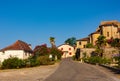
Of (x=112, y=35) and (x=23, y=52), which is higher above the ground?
(x=112, y=35)

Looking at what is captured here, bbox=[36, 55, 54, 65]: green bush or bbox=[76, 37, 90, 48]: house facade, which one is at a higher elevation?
bbox=[76, 37, 90, 48]: house facade

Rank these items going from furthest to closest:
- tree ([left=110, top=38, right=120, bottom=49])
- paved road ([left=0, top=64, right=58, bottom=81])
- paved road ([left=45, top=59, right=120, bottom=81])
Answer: tree ([left=110, top=38, right=120, bottom=49]) → paved road ([left=0, top=64, right=58, bottom=81]) → paved road ([left=45, top=59, right=120, bottom=81])

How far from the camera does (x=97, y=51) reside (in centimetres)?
7556

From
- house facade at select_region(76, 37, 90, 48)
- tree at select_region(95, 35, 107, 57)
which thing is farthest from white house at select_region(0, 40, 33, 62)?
house facade at select_region(76, 37, 90, 48)

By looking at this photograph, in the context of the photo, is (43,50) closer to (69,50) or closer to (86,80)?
(86,80)

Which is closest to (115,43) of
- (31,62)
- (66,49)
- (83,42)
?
(83,42)

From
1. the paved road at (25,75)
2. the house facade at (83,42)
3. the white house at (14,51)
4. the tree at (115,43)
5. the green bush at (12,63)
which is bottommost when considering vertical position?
the paved road at (25,75)

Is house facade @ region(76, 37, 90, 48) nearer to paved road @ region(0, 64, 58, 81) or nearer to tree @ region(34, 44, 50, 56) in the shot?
tree @ region(34, 44, 50, 56)

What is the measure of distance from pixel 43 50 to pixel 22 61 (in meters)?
25.9

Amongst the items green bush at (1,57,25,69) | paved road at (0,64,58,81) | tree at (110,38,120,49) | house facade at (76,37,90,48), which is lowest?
paved road at (0,64,58,81)

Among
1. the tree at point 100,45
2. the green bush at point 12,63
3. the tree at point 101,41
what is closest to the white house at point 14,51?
the tree at point 100,45

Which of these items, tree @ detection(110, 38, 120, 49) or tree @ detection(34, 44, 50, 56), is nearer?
tree @ detection(34, 44, 50, 56)

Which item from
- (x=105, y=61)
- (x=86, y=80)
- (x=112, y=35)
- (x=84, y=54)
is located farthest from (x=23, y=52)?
(x=86, y=80)

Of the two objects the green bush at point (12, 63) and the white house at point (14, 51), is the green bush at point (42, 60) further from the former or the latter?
the white house at point (14, 51)
